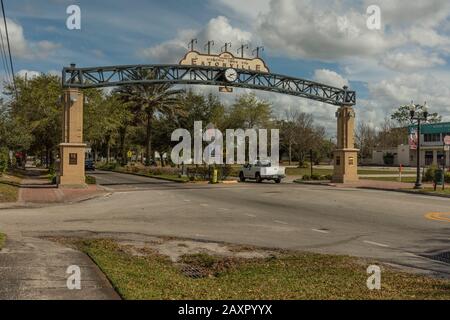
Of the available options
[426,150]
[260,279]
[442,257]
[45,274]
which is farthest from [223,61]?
[426,150]

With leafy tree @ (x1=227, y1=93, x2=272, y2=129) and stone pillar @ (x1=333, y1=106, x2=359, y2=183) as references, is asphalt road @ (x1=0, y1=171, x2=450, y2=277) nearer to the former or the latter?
stone pillar @ (x1=333, y1=106, x2=359, y2=183)

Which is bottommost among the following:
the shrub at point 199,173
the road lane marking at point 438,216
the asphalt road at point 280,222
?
the asphalt road at point 280,222

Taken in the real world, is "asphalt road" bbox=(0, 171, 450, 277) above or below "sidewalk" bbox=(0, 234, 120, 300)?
below

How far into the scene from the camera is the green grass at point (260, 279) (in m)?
6.39

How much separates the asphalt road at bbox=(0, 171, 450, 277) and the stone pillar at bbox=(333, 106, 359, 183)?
1395cm

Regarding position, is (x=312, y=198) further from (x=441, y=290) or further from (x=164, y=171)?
(x=164, y=171)

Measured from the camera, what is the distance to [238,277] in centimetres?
766

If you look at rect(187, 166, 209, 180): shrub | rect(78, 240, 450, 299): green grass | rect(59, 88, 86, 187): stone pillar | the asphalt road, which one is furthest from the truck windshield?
rect(78, 240, 450, 299): green grass

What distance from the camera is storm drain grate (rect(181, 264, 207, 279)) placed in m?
8.13

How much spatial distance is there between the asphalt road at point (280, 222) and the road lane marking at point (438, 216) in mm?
121

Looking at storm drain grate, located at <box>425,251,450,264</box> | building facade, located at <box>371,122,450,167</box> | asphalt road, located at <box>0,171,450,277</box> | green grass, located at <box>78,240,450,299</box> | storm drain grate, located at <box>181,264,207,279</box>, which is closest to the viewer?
green grass, located at <box>78,240,450,299</box>

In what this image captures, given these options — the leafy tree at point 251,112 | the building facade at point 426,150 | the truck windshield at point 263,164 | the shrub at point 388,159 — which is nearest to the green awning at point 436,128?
the building facade at point 426,150

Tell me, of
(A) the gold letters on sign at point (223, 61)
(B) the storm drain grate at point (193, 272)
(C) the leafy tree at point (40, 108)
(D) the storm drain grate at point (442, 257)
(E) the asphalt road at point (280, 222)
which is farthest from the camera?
(C) the leafy tree at point (40, 108)

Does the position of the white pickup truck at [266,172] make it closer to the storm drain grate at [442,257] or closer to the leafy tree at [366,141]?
the storm drain grate at [442,257]
